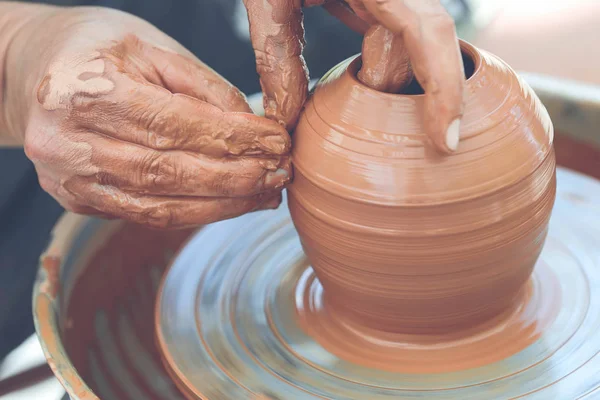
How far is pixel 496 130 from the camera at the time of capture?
93 centimetres

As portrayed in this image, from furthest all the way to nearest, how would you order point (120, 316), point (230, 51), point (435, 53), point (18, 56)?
point (230, 51)
point (120, 316)
point (18, 56)
point (435, 53)

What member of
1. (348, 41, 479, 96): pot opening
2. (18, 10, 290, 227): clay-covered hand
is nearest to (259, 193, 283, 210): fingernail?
(18, 10, 290, 227): clay-covered hand

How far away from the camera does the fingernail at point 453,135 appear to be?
2.81 ft

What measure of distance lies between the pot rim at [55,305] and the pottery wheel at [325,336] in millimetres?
165

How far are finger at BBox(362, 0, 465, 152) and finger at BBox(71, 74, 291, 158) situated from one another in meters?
0.25

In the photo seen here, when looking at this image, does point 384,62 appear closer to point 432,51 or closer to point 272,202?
Result: point 432,51

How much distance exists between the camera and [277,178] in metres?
1.04

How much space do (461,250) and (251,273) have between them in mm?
480

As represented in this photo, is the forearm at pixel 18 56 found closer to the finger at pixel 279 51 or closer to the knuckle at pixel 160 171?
the knuckle at pixel 160 171

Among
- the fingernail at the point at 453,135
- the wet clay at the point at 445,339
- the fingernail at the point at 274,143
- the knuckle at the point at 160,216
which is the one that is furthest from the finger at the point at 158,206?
the fingernail at the point at 453,135

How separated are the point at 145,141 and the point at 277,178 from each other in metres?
0.20

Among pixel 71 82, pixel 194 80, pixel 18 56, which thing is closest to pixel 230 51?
pixel 18 56

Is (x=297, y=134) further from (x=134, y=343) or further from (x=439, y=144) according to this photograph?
(x=134, y=343)

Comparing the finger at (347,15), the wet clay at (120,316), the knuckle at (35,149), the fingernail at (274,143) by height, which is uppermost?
the finger at (347,15)
